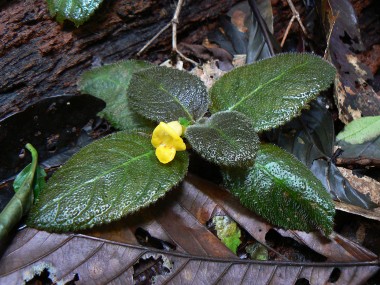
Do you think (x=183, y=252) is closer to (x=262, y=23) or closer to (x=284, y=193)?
(x=284, y=193)

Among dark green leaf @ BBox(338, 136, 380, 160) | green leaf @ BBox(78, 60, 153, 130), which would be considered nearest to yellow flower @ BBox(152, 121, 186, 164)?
green leaf @ BBox(78, 60, 153, 130)

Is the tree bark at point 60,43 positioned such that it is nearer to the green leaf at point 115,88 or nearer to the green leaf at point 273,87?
the green leaf at point 115,88

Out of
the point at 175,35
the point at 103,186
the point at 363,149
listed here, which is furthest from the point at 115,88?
the point at 363,149

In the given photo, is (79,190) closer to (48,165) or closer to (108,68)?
(48,165)

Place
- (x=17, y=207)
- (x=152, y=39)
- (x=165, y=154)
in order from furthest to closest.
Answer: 1. (x=152, y=39)
2. (x=165, y=154)
3. (x=17, y=207)

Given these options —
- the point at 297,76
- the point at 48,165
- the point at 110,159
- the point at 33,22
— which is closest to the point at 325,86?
the point at 297,76

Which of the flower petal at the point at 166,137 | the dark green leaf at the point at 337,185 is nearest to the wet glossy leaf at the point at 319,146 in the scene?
the dark green leaf at the point at 337,185
